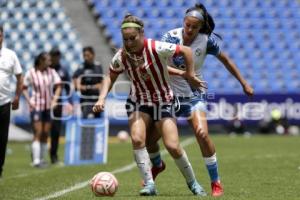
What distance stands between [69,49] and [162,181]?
1764cm

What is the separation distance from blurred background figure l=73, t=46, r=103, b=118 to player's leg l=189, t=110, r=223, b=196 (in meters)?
7.36

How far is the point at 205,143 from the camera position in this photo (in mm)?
8578

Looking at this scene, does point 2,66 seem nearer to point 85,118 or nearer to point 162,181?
point 162,181

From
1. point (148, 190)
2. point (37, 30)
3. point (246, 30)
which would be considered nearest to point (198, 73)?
point (148, 190)

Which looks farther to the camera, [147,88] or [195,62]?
[195,62]

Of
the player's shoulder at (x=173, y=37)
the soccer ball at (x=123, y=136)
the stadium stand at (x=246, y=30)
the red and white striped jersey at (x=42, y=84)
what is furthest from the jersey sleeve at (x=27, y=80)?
the stadium stand at (x=246, y=30)

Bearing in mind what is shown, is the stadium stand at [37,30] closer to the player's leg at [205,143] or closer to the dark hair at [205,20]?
the dark hair at [205,20]

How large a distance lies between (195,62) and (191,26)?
52cm

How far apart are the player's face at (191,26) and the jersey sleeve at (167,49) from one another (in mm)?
366

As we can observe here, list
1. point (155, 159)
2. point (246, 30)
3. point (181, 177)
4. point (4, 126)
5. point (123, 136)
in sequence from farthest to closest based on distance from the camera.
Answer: point (246, 30), point (123, 136), point (181, 177), point (4, 126), point (155, 159)

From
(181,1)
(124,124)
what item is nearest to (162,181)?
(124,124)

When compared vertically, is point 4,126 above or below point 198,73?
below

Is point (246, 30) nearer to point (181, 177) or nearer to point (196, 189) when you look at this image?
point (181, 177)

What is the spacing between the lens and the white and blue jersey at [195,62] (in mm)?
8656
